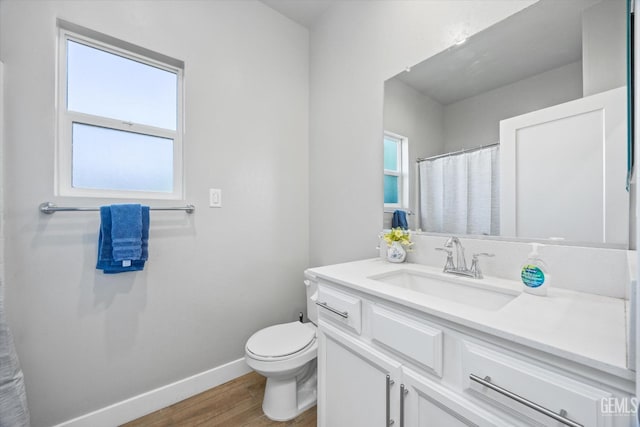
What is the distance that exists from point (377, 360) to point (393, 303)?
8.7 inches

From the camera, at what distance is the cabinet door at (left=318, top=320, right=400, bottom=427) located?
0.88 meters

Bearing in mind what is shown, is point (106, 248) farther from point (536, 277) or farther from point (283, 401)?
point (536, 277)

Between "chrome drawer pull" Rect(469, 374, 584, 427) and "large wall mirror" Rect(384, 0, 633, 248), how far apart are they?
2.17 feet

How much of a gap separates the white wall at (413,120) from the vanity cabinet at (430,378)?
0.69 m

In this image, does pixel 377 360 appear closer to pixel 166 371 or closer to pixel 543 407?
pixel 543 407

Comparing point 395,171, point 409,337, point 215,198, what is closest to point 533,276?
point 409,337

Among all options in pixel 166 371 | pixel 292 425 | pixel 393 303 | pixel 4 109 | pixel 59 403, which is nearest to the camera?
pixel 393 303

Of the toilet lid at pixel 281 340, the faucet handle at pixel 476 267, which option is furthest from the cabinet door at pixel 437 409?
the toilet lid at pixel 281 340

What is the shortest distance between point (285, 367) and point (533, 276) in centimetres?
119

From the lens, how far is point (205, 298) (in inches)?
67.1

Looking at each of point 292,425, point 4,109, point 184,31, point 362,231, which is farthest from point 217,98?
point 292,425

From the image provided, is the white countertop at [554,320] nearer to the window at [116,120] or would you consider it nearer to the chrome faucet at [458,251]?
the chrome faucet at [458,251]

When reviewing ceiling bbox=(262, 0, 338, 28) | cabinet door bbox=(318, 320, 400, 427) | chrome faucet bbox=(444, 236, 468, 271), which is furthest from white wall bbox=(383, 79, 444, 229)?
ceiling bbox=(262, 0, 338, 28)

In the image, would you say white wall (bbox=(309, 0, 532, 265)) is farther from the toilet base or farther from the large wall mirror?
the toilet base
